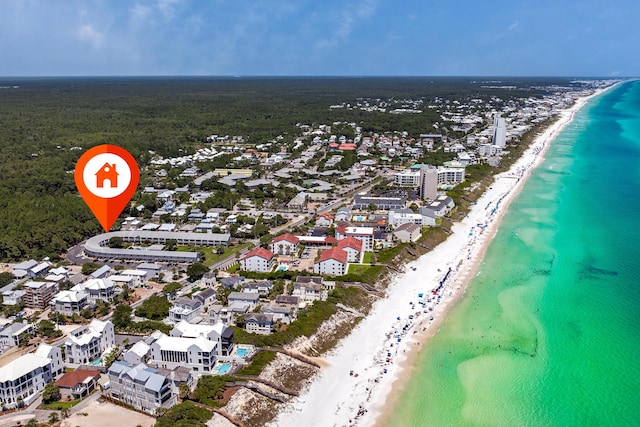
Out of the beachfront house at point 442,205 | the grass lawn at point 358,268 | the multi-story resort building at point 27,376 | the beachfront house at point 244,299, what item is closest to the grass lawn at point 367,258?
the grass lawn at point 358,268

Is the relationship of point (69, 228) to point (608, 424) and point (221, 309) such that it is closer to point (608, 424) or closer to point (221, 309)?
point (221, 309)

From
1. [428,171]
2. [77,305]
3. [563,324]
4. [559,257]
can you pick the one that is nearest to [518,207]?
[428,171]

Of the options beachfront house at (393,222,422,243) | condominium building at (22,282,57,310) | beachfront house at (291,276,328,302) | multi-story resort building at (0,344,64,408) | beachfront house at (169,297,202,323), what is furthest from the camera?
beachfront house at (393,222,422,243)

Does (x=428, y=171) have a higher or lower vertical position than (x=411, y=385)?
higher

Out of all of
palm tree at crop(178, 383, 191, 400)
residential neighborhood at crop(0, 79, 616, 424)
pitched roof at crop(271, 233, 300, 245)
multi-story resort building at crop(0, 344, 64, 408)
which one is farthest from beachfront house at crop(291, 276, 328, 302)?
multi-story resort building at crop(0, 344, 64, 408)

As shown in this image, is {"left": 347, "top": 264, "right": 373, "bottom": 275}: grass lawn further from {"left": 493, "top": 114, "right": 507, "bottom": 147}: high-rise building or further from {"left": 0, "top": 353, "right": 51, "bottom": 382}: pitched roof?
{"left": 493, "top": 114, "right": 507, "bottom": 147}: high-rise building

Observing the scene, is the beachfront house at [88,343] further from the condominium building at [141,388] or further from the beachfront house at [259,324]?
the beachfront house at [259,324]
